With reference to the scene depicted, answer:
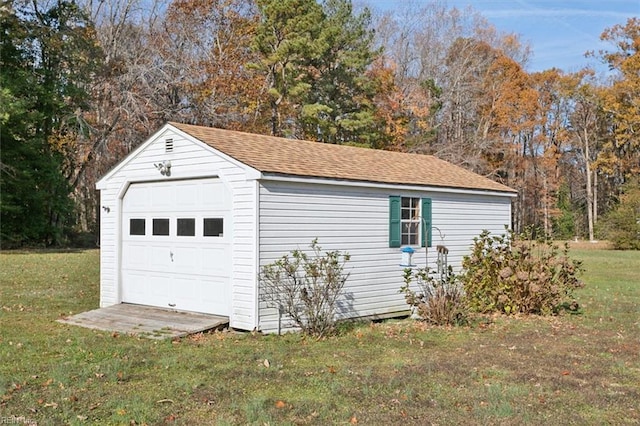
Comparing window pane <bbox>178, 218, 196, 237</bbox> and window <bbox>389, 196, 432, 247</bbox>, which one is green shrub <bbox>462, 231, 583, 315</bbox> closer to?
window <bbox>389, 196, 432, 247</bbox>

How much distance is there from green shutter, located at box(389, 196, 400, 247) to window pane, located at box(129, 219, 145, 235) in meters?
4.48

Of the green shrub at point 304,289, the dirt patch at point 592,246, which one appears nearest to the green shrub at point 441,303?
the green shrub at point 304,289

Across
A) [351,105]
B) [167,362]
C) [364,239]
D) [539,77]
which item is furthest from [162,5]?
[167,362]

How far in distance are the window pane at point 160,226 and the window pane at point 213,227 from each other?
3.39ft

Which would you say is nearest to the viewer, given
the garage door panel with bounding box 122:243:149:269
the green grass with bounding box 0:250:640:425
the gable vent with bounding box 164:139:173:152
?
the green grass with bounding box 0:250:640:425

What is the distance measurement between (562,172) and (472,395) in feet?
137

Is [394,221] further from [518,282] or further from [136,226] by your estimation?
[136,226]

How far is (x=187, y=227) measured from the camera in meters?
10.2

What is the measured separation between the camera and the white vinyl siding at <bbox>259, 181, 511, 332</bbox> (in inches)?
358

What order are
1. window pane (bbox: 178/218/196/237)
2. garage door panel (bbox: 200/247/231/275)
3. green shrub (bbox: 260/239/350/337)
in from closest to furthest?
green shrub (bbox: 260/239/350/337) < garage door panel (bbox: 200/247/231/275) < window pane (bbox: 178/218/196/237)

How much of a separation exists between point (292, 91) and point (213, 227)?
60.8ft

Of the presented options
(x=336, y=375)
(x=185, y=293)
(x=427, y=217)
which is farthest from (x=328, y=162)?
(x=336, y=375)

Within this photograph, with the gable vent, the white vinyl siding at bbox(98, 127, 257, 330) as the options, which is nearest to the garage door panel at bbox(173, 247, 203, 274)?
the white vinyl siding at bbox(98, 127, 257, 330)

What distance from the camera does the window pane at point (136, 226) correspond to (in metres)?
10.9
